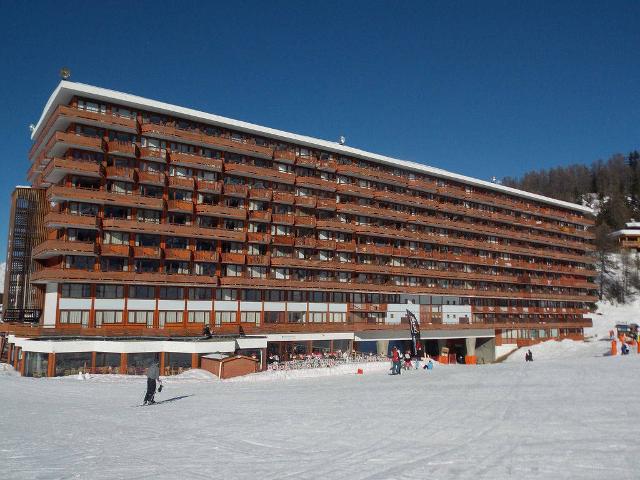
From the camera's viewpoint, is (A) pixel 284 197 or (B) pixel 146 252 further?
(A) pixel 284 197

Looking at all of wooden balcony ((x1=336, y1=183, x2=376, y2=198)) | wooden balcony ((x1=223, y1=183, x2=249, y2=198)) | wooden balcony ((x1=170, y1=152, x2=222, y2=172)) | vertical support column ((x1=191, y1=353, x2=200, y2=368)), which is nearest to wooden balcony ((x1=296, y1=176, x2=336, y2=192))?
wooden balcony ((x1=336, y1=183, x2=376, y2=198))

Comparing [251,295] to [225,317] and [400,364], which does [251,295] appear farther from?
[400,364]

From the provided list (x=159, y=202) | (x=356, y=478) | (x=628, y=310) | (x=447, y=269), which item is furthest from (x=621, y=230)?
(x=356, y=478)

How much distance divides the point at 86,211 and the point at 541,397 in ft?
139

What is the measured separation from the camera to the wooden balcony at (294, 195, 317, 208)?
63.2 meters

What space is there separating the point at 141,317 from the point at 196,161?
637 inches

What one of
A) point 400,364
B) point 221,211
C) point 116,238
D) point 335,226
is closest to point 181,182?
point 221,211

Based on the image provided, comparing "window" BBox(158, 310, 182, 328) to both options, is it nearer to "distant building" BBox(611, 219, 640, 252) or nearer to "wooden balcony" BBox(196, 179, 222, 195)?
"wooden balcony" BBox(196, 179, 222, 195)

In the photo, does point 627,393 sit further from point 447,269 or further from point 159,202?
point 447,269

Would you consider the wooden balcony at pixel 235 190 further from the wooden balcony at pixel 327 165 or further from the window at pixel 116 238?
the window at pixel 116 238

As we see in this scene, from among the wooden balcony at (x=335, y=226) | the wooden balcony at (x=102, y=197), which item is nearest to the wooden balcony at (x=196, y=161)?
the wooden balcony at (x=102, y=197)

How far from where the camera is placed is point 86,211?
50.0m

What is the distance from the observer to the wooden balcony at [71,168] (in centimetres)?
4805

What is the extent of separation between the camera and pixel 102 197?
49.6m
